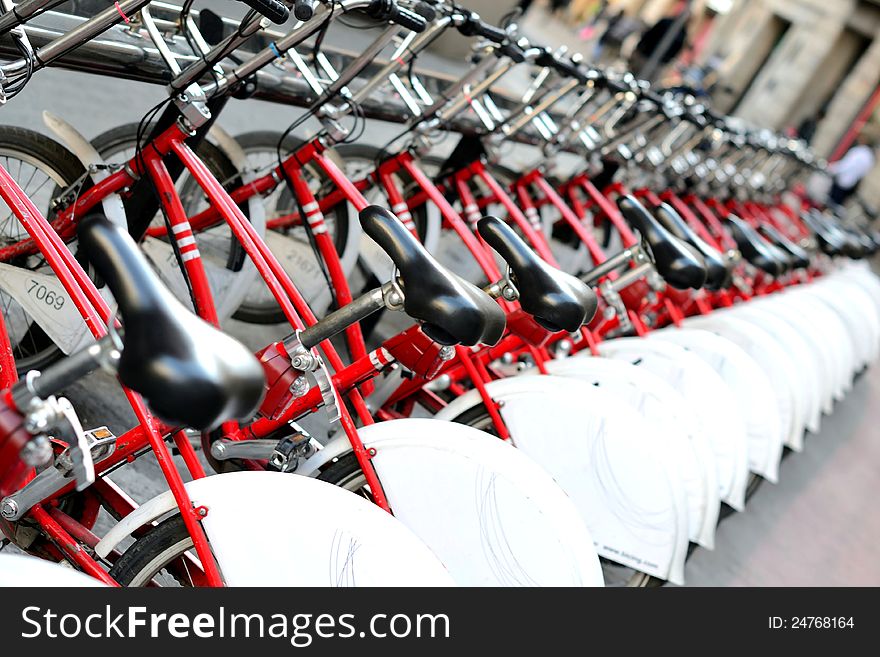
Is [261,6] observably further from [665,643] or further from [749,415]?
[749,415]

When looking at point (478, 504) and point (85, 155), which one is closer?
point (478, 504)

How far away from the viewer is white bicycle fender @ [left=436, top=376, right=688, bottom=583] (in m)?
2.17

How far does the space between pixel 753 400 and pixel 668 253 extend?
0.84 metres

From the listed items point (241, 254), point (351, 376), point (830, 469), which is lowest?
point (830, 469)

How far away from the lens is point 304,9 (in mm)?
1857

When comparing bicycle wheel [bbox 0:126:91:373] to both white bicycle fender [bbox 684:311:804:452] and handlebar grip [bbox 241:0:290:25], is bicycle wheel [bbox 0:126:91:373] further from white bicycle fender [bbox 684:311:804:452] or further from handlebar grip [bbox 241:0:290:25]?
white bicycle fender [bbox 684:311:804:452]

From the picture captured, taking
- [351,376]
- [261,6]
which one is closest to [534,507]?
[351,376]

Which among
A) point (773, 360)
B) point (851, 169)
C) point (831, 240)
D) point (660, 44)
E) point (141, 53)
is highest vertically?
point (660, 44)

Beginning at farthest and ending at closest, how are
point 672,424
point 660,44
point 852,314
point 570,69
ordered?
point 660,44
point 852,314
point 570,69
point 672,424

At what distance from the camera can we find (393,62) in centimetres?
247

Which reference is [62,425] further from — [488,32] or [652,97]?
[652,97]

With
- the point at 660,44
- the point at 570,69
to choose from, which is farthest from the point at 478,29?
the point at 660,44

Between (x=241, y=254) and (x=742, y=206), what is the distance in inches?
156

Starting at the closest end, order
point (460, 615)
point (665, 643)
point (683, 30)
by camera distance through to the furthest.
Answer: point (460, 615) → point (665, 643) → point (683, 30)
